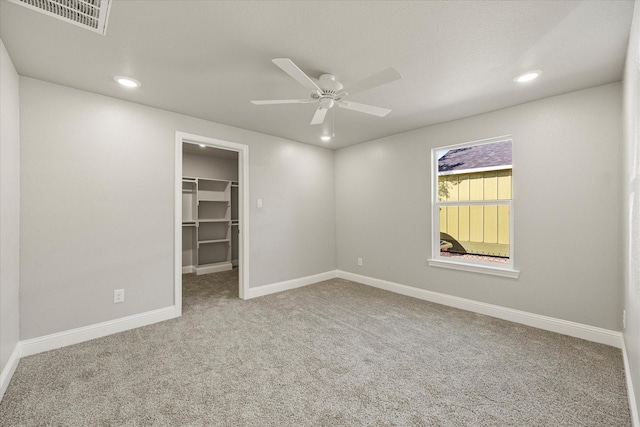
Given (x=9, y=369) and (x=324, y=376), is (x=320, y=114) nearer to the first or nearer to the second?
(x=324, y=376)

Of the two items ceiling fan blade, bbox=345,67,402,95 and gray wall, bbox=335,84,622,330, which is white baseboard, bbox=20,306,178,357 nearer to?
ceiling fan blade, bbox=345,67,402,95

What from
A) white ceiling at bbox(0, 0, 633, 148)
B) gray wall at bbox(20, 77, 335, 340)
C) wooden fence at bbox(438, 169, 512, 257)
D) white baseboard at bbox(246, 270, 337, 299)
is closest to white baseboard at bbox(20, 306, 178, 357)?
gray wall at bbox(20, 77, 335, 340)

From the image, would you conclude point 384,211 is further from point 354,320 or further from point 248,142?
point 248,142

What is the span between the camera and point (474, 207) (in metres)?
3.47

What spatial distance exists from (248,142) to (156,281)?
2.09 meters

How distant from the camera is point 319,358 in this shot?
2289 millimetres

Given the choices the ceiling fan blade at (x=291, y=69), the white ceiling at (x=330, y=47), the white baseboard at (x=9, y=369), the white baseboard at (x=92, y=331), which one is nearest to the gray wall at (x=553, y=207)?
the white ceiling at (x=330, y=47)

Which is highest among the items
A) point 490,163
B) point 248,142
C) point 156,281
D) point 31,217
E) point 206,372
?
point 248,142

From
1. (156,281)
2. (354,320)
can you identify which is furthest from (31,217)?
(354,320)

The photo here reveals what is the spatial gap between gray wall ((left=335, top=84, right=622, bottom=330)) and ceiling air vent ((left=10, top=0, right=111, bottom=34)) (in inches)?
137

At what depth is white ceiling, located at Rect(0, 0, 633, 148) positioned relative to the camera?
1.61m

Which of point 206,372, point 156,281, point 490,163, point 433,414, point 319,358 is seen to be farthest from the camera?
point 490,163

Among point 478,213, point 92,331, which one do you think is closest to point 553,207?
point 478,213

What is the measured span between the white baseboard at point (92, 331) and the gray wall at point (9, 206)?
0.16m
